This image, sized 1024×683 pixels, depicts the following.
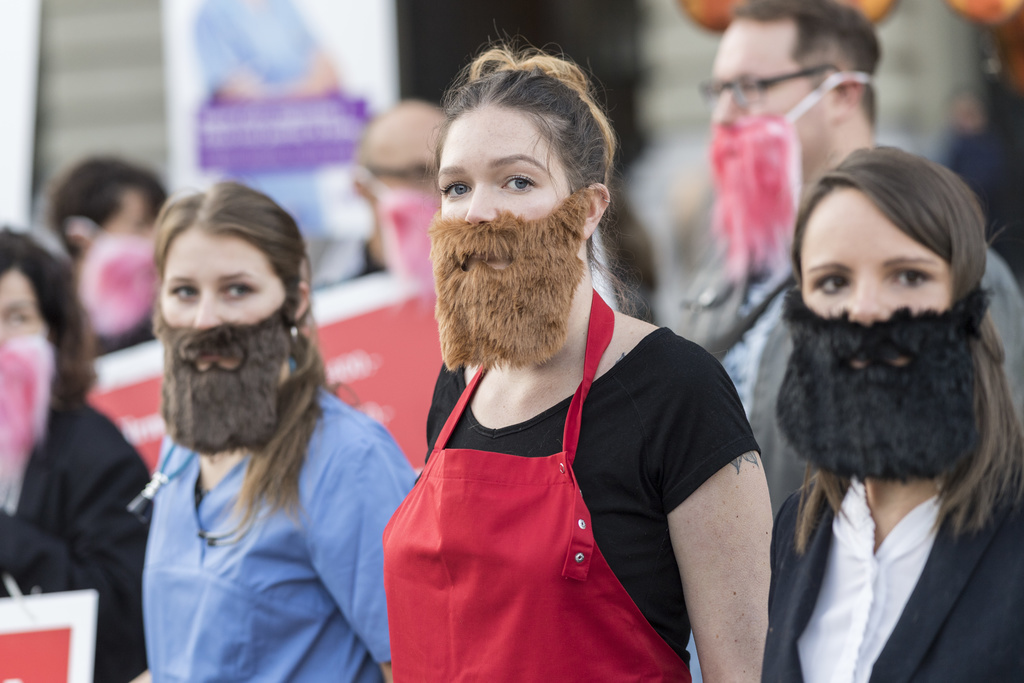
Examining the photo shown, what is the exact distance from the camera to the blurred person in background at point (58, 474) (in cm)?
312

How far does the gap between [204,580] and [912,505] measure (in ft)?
5.13

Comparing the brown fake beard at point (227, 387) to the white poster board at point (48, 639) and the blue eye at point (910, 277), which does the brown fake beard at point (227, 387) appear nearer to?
the white poster board at point (48, 639)

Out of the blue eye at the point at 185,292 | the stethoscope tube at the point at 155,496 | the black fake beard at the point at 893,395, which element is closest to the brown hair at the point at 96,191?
the stethoscope tube at the point at 155,496

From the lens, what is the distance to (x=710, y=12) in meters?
4.38

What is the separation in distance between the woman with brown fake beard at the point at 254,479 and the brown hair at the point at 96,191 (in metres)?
2.32

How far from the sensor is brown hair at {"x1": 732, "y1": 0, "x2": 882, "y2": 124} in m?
3.41

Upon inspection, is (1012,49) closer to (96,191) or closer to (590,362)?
(590,362)

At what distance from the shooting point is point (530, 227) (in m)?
1.83

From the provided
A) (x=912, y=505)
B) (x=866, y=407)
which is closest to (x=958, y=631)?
(x=912, y=505)

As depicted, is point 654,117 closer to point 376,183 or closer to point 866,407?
point 376,183

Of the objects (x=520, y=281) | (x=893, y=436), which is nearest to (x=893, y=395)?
(x=893, y=436)

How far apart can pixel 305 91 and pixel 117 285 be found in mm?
1396

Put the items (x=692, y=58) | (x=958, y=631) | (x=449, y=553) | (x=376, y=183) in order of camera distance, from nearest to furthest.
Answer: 1. (x=958, y=631)
2. (x=449, y=553)
3. (x=376, y=183)
4. (x=692, y=58)

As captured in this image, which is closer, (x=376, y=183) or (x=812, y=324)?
(x=812, y=324)
